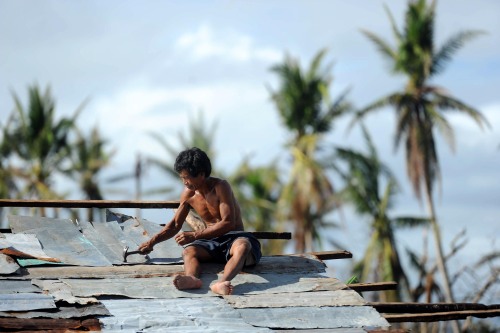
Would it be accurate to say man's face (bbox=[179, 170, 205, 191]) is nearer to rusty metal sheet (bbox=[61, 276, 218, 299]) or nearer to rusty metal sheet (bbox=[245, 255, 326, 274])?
rusty metal sheet (bbox=[245, 255, 326, 274])

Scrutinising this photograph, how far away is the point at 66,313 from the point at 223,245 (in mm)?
1601

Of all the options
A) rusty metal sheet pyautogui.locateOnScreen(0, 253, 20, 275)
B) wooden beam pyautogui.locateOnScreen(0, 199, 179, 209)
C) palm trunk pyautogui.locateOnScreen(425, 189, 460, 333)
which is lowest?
palm trunk pyautogui.locateOnScreen(425, 189, 460, 333)

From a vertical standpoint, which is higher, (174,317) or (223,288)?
(223,288)

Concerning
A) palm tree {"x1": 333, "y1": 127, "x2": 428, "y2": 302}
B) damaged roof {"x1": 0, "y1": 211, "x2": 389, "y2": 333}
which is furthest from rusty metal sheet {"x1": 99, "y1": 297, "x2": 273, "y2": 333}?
palm tree {"x1": 333, "y1": 127, "x2": 428, "y2": 302}

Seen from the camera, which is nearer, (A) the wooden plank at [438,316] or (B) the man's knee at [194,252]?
(B) the man's knee at [194,252]

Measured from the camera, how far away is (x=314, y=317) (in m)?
6.69

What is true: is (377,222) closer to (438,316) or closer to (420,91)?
(420,91)

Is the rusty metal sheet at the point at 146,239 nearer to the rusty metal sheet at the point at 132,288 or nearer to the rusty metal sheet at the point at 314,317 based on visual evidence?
the rusty metal sheet at the point at 132,288

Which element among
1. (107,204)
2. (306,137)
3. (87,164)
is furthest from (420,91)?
(107,204)

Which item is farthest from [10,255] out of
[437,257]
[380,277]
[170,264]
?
[437,257]

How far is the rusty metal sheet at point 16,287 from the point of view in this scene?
6679 mm

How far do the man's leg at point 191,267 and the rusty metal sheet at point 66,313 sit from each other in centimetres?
66

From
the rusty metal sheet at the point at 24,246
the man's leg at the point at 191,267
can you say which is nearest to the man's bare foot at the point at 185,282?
the man's leg at the point at 191,267

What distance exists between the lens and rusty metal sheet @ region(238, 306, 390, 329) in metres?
6.56
